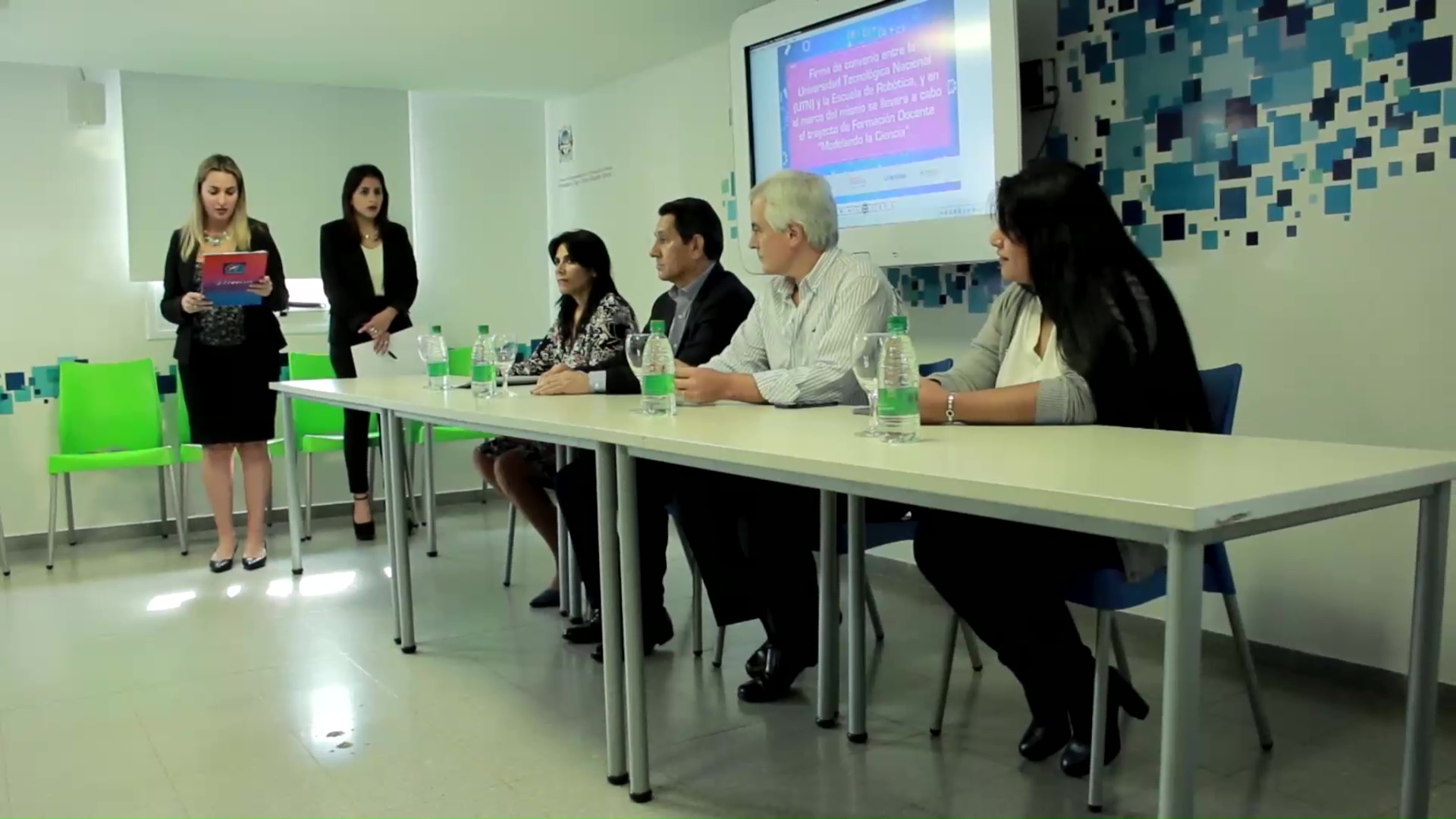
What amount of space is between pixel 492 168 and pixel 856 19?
108 inches

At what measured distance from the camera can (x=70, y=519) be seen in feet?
15.5

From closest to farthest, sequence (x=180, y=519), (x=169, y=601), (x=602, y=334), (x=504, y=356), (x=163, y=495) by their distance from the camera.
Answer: (x=504, y=356) < (x=602, y=334) < (x=169, y=601) < (x=180, y=519) < (x=163, y=495)

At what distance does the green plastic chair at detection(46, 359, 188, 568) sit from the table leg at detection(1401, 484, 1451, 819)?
4.30 metres

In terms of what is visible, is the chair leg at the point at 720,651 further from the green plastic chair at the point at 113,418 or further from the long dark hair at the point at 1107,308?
the green plastic chair at the point at 113,418

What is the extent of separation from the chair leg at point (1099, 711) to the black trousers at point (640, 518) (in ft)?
3.53

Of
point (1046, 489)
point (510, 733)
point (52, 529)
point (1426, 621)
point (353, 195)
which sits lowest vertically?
point (510, 733)

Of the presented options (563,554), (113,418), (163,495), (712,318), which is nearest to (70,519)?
(163,495)

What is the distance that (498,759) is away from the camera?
2.27 metres

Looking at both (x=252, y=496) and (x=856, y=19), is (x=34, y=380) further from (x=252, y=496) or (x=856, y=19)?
(x=856, y=19)

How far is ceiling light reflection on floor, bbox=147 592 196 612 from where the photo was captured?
3600mm

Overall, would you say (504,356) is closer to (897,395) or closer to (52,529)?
(897,395)

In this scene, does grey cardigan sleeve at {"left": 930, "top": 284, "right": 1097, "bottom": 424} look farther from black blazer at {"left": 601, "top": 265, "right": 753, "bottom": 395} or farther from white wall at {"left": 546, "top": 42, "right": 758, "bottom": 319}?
white wall at {"left": 546, "top": 42, "right": 758, "bottom": 319}

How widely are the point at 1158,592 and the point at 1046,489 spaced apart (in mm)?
829

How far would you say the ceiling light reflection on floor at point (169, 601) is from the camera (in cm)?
360
